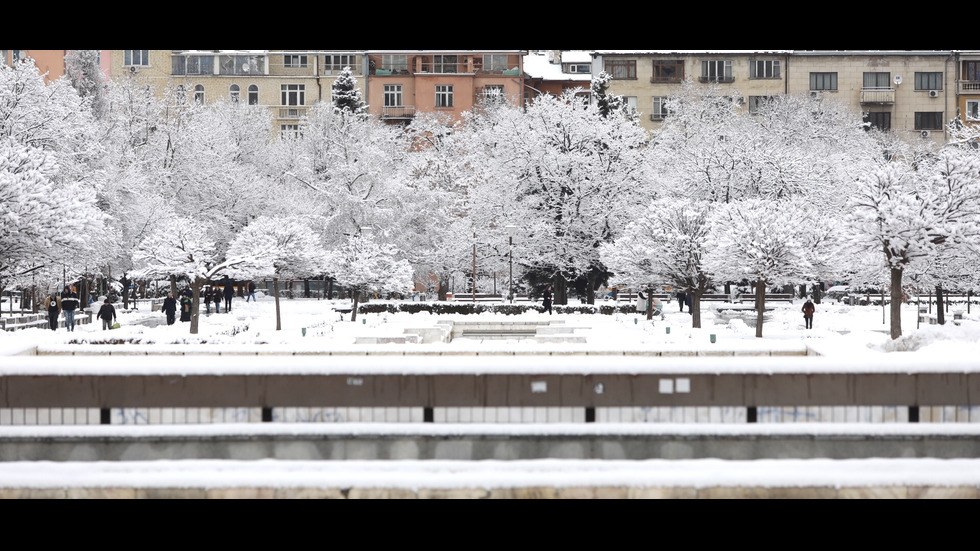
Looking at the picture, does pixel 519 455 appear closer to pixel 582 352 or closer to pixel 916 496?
pixel 916 496

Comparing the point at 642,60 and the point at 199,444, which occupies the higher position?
the point at 642,60

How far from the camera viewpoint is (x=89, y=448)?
12977 millimetres

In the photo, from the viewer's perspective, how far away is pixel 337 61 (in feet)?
281

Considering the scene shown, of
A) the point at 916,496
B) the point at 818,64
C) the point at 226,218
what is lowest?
the point at 916,496

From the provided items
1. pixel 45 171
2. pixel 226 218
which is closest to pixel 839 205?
pixel 226 218

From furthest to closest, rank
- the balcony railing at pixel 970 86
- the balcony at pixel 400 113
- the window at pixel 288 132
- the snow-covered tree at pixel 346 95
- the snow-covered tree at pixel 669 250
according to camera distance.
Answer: the balcony at pixel 400 113
the balcony railing at pixel 970 86
the window at pixel 288 132
the snow-covered tree at pixel 346 95
the snow-covered tree at pixel 669 250

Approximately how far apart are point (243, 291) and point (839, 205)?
3606 cm

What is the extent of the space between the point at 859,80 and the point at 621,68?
1918 cm

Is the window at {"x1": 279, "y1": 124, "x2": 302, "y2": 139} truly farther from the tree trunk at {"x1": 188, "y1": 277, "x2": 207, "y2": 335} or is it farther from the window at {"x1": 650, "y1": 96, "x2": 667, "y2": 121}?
the tree trunk at {"x1": 188, "y1": 277, "x2": 207, "y2": 335}

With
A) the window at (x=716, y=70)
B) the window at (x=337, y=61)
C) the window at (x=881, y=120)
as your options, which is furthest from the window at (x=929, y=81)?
the window at (x=337, y=61)

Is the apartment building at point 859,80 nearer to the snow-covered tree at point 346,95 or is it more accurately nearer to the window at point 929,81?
the window at point 929,81

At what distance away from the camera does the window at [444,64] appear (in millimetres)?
83250

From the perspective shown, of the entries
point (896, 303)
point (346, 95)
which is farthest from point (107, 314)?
point (346, 95)

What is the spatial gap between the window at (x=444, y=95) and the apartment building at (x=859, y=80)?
13.7m
